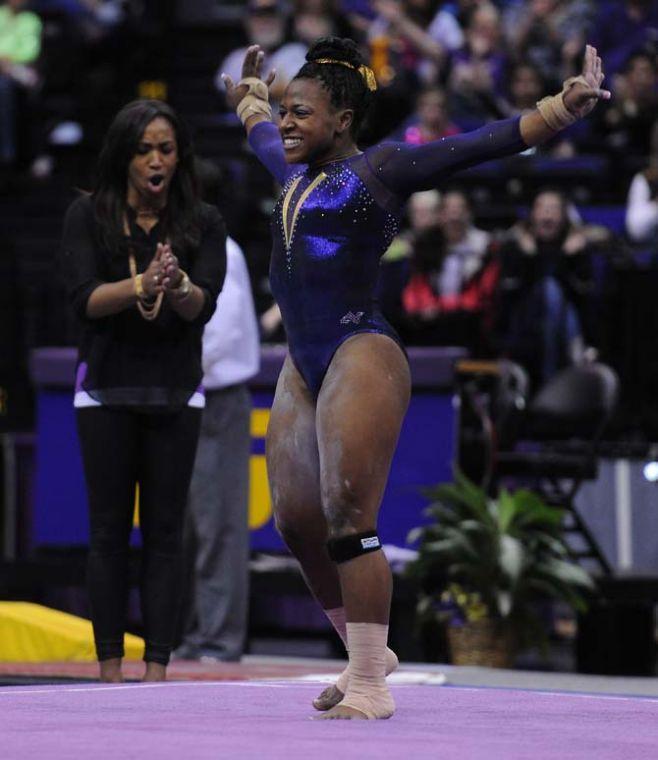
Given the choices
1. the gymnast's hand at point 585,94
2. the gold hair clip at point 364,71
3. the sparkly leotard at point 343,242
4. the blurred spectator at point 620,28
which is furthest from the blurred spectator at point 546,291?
the gymnast's hand at point 585,94

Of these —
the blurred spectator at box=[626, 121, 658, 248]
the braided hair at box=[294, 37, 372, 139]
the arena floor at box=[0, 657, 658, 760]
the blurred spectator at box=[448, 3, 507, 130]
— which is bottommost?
the arena floor at box=[0, 657, 658, 760]

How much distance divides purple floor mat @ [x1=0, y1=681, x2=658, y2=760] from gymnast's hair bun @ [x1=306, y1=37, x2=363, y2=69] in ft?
5.72

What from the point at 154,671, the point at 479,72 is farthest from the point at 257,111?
the point at 479,72

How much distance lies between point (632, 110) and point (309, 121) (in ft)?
27.8

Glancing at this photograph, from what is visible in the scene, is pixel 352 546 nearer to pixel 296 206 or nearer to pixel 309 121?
pixel 296 206

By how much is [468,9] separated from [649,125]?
7.11ft

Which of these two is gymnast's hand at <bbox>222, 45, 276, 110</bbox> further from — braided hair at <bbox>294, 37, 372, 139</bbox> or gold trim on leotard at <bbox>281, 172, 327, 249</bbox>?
gold trim on leotard at <bbox>281, 172, 327, 249</bbox>

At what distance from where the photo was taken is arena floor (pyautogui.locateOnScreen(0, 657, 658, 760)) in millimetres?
4254

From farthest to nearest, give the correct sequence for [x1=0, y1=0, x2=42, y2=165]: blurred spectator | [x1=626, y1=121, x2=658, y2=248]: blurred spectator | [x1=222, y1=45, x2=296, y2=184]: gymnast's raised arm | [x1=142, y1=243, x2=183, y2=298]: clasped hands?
[x1=0, y1=0, x2=42, y2=165]: blurred spectator, [x1=626, y1=121, x2=658, y2=248]: blurred spectator, [x1=142, y1=243, x2=183, y2=298]: clasped hands, [x1=222, y1=45, x2=296, y2=184]: gymnast's raised arm

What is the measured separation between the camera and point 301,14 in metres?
14.3

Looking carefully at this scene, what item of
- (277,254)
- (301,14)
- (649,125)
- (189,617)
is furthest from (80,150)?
(277,254)

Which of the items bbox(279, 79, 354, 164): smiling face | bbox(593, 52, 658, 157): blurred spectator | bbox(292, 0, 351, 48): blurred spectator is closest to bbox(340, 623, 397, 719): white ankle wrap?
bbox(279, 79, 354, 164): smiling face

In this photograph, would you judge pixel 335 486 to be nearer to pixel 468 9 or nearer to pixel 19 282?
pixel 19 282

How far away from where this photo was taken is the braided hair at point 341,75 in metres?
5.27
